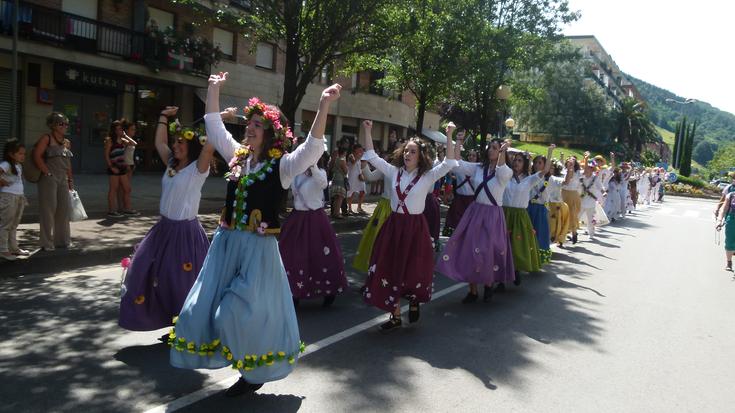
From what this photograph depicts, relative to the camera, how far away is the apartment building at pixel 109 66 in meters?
17.8

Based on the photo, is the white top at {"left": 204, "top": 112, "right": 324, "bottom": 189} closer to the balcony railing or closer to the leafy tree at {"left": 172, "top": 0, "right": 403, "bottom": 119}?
the leafy tree at {"left": 172, "top": 0, "right": 403, "bottom": 119}

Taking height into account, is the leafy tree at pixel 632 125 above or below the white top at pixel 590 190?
above

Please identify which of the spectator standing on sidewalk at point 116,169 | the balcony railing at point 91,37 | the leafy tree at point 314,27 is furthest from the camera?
the balcony railing at point 91,37

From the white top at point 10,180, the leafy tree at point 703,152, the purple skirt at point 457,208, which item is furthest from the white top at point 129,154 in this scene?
the leafy tree at point 703,152

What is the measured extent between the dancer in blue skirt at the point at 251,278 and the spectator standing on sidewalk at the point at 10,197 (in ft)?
15.0

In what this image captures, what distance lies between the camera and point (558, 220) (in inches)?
A: 476

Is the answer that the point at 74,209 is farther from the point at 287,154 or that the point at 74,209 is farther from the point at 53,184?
the point at 287,154

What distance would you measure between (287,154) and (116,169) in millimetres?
8300

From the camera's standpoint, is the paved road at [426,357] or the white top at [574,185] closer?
the paved road at [426,357]

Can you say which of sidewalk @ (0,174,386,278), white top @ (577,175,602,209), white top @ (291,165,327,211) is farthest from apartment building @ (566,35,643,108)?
white top @ (291,165,327,211)

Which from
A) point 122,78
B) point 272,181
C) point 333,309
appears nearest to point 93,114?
point 122,78

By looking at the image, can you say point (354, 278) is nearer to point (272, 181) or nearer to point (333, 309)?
point (333, 309)

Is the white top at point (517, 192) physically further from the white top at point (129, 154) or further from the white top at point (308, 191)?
the white top at point (129, 154)

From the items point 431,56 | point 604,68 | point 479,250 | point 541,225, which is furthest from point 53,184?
point 604,68
